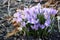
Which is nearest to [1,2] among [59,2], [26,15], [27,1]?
[27,1]

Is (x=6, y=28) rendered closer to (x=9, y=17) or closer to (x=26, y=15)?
(x=9, y=17)

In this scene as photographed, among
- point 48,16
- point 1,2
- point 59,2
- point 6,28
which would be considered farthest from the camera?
point 1,2

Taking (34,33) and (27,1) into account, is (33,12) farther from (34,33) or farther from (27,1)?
(27,1)

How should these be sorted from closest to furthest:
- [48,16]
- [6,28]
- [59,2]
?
[48,16]
[6,28]
[59,2]

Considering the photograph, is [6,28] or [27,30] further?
[6,28]

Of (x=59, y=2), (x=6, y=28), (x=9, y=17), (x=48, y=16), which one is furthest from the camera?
(x=59, y=2)

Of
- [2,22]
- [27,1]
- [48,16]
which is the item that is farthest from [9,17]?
[48,16]

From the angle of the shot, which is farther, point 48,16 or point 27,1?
point 27,1

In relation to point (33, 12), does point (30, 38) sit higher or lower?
lower

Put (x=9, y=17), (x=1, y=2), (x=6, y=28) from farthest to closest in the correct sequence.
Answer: (x=1, y=2) < (x=9, y=17) < (x=6, y=28)
